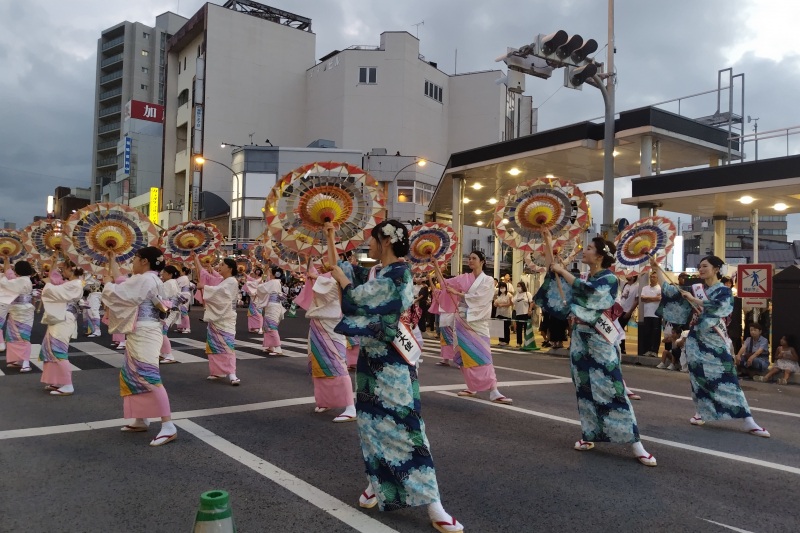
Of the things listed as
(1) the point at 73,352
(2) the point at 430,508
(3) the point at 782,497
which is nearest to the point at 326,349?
(2) the point at 430,508

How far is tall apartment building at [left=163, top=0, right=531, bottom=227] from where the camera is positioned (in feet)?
151

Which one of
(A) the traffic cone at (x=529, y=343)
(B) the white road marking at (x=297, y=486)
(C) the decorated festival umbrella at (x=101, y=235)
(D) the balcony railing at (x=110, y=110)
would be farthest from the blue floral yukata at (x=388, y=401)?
(D) the balcony railing at (x=110, y=110)

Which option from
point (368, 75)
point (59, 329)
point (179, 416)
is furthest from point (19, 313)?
point (368, 75)

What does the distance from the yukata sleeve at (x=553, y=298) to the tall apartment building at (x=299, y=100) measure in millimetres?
37034

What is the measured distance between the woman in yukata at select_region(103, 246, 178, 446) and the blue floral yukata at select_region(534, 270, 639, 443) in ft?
12.3

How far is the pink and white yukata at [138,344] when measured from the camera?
18.6 feet

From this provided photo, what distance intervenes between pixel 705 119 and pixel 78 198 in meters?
74.3

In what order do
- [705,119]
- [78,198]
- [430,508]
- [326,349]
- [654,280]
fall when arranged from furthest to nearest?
[78,198] → [705,119] → [654,280] → [326,349] → [430,508]

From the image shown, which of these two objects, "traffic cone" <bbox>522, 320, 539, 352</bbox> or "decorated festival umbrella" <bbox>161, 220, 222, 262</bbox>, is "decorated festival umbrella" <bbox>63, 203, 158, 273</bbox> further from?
"traffic cone" <bbox>522, 320, 539, 352</bbox>

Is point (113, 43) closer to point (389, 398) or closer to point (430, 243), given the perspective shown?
point (430, 243)

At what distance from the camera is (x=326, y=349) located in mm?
6840

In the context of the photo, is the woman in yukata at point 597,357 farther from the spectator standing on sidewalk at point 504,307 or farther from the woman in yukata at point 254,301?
the woman in yukata at point 254,301

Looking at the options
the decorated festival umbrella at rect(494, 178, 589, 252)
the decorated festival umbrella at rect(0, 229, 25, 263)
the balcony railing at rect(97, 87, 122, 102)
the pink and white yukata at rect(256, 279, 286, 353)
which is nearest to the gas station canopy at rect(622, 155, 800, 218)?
the decorated festival umbrella at rect(494, 178, 589, 252)

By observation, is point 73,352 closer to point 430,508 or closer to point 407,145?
point 430,508
